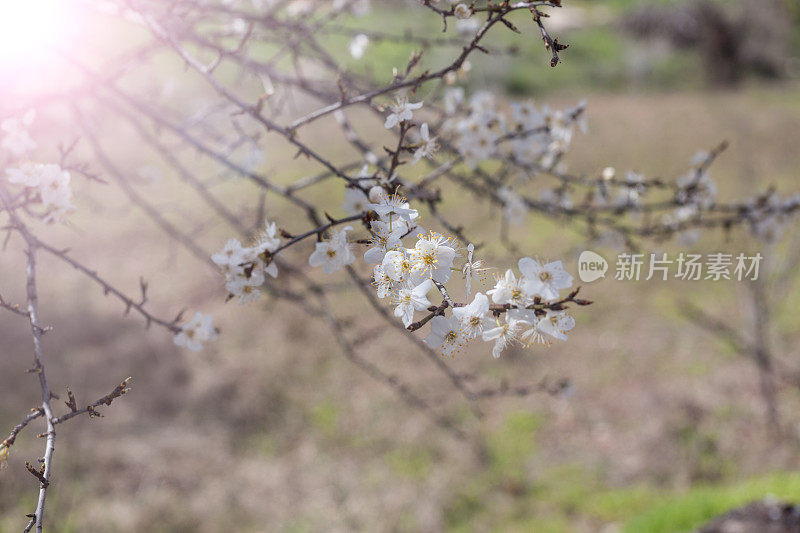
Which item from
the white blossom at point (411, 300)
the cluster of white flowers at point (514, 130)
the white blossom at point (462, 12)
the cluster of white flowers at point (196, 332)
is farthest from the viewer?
the cluster of white flowers at point (514, 130)

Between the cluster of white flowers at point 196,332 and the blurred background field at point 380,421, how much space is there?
81cm

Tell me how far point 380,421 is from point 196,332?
3.47 meters

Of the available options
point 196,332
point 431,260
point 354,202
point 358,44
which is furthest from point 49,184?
point 358,44

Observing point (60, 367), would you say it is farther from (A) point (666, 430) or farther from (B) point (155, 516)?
(A) point (666, 430)

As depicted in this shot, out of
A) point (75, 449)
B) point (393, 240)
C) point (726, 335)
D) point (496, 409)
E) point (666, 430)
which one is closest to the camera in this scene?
point (393, 240)

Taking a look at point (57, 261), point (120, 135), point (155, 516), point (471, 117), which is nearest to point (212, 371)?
point (155, 516)

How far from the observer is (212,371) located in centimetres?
548

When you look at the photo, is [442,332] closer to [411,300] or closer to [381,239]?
[411,300]

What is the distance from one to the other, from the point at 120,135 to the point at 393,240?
12.1 metres

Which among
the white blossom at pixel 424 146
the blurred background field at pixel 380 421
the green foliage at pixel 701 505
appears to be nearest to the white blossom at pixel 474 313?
the white blossom at pixel 424 146

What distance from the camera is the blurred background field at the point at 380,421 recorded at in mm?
3805

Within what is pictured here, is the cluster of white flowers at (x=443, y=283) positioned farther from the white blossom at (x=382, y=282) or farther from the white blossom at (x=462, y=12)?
the white blossom at (x=462, y=12)

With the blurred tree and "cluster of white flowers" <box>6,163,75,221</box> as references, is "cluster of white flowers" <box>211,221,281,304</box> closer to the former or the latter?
"cluster of white flowers" <box>6,163,75,221</box>

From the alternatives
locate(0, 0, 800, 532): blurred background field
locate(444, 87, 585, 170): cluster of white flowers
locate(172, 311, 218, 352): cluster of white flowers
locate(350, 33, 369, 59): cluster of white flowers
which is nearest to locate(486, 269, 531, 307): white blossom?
locate(172, 311, 218, 352): cluster of white flowers
